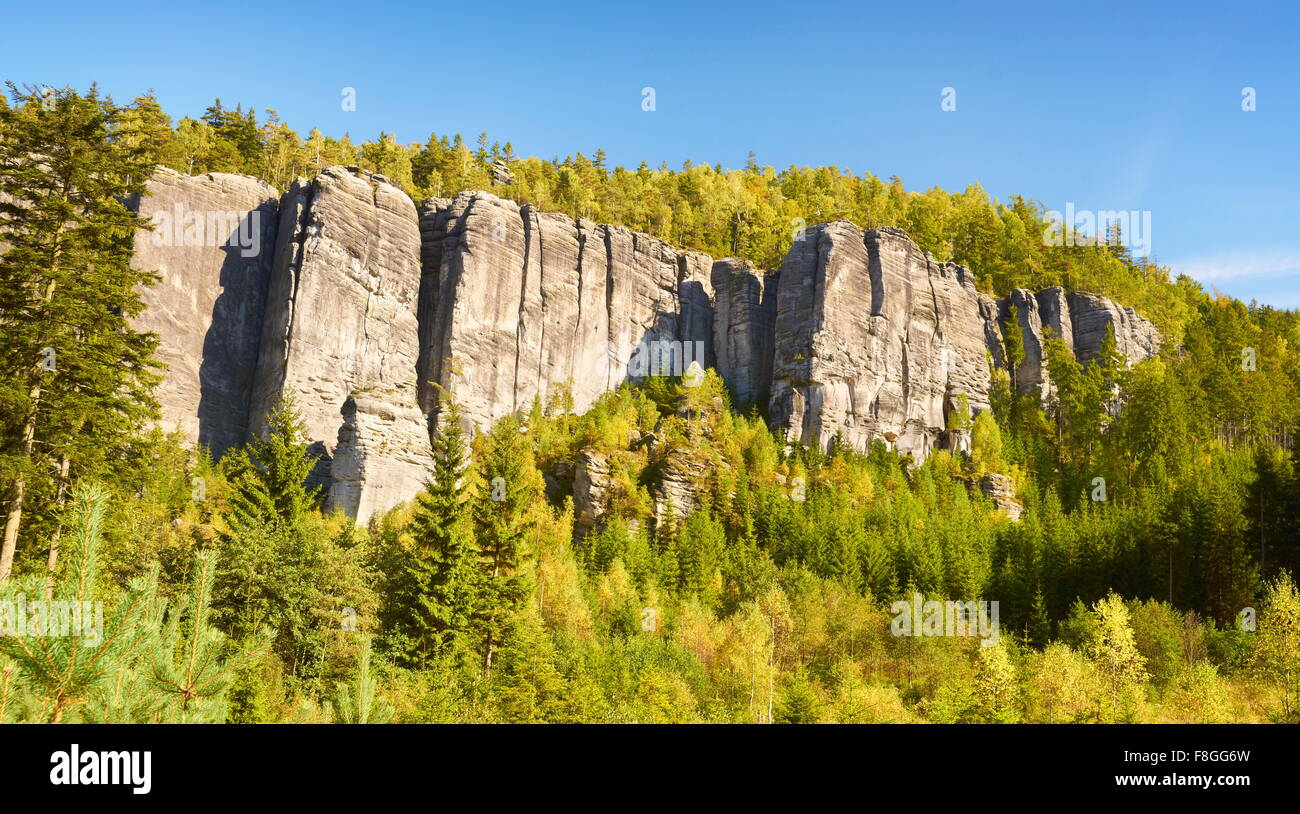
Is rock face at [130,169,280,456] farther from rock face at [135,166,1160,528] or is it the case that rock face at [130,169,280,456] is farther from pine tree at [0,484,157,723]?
pine tree at [0,484,157,723]

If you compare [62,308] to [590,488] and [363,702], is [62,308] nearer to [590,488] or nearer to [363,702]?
[363,702]

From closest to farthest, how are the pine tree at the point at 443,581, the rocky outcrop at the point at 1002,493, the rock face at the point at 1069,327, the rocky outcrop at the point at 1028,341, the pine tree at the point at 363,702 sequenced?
the pine tree at the point at 363,702, the pine tree at the point at 443,581, the rocky outcrop at the point at 1002,493, the rocky outcrop at the point at 1028,341, the rock face at the point at 1069,327

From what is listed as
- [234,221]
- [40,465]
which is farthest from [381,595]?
[234,221]

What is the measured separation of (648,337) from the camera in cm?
8931

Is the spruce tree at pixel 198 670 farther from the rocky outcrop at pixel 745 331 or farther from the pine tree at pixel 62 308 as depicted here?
the rocky outcrop at pixel 745 331

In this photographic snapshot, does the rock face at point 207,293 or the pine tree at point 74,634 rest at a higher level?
the rock face at point 207,293

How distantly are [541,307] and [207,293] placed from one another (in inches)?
1152

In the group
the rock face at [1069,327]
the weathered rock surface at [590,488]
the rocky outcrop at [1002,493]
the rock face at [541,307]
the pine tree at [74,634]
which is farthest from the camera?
the rock face at [1069,327]

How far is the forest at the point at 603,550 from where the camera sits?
20.1 meters

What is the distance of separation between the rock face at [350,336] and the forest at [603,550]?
548cm

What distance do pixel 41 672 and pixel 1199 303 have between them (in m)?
148

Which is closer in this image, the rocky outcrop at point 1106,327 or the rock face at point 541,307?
the rock face at point 541,307

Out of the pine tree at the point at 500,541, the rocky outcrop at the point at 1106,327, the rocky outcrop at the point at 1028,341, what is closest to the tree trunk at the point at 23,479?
the pine tree at the point at 500,541
